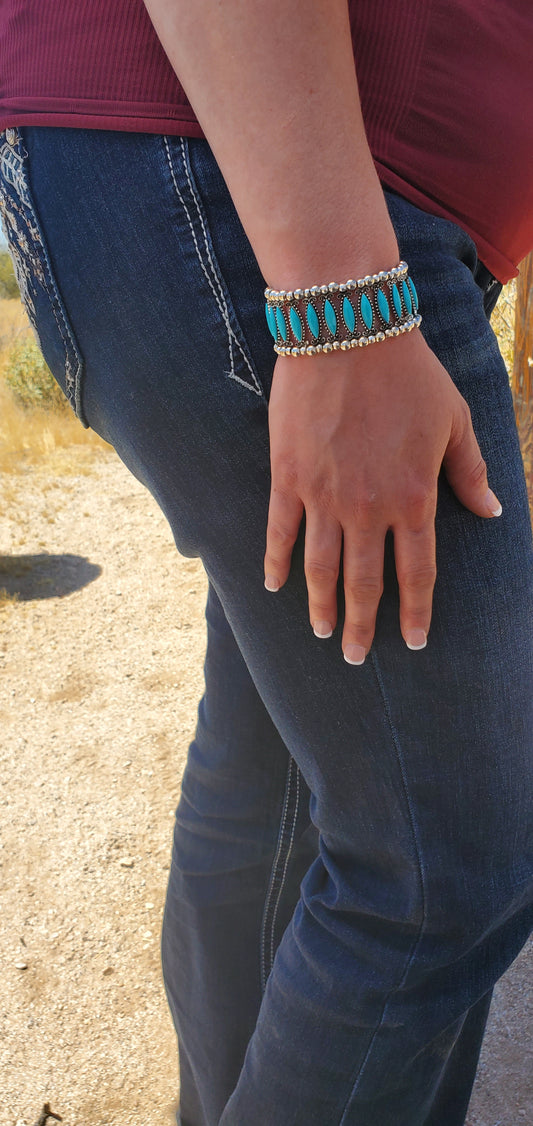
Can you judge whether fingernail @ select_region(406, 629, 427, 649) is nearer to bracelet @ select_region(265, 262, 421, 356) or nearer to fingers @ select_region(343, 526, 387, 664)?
fingers @ select_region(343, 526, 387, 664)

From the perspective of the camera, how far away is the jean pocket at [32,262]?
701 millimetres

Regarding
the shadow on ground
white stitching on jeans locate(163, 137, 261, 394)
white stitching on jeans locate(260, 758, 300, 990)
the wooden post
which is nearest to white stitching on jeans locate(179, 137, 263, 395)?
white stitching on jeans locate(163, 137, 261, 394)

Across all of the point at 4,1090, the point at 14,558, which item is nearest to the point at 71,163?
the point at 4,1090

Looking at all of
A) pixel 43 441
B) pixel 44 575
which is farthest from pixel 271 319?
pixel 43 441

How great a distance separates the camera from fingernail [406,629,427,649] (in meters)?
0.68

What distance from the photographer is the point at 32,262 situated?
0.72 meters

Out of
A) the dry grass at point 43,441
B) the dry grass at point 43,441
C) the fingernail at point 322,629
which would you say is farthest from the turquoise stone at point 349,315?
the dry grass at point 43,441

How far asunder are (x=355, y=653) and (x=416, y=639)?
1.9 inches

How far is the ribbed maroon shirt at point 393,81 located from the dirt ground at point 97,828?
140 cm

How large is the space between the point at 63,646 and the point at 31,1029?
178cm

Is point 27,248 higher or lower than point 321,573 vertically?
higher

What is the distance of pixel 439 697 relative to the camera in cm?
70

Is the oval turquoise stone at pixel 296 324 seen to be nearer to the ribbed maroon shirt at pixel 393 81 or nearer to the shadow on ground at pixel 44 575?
the ribbed maroon shirt at pixel 393 81

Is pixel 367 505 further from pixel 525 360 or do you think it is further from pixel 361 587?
pixel 525 360
